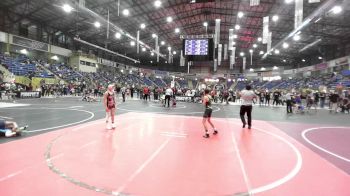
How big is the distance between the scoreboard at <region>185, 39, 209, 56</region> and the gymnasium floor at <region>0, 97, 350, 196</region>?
11948mm

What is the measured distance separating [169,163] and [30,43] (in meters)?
36.4

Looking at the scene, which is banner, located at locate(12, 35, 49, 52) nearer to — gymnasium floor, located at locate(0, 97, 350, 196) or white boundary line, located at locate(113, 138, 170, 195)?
gymnasium floor, located at locate(0, 97, 350, 196)

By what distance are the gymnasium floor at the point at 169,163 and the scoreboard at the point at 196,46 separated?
1195cm

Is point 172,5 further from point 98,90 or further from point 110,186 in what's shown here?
point 110,186

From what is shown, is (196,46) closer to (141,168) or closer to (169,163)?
(169,163)

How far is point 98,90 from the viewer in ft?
111

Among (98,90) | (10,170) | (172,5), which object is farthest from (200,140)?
(98,90)

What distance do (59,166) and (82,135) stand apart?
123 inches

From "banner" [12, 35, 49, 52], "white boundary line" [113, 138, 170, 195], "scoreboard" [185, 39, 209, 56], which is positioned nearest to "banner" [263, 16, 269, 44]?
"scoreboard" [185, 39, 209, 56]

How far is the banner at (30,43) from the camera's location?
3216 centimetres

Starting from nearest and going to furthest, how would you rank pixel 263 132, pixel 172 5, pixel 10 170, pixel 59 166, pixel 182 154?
pixel 10 170 < pixel 59 166 < pixel 182 154 < pixel 263 132 < pixel 172 5

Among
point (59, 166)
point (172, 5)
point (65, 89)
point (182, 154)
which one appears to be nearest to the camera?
point (59, 166)

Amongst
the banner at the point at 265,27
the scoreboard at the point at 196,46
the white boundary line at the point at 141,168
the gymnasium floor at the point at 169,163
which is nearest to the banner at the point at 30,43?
the scoreboard at the point at 196,46

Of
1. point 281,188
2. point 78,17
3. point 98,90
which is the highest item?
point 78,17
